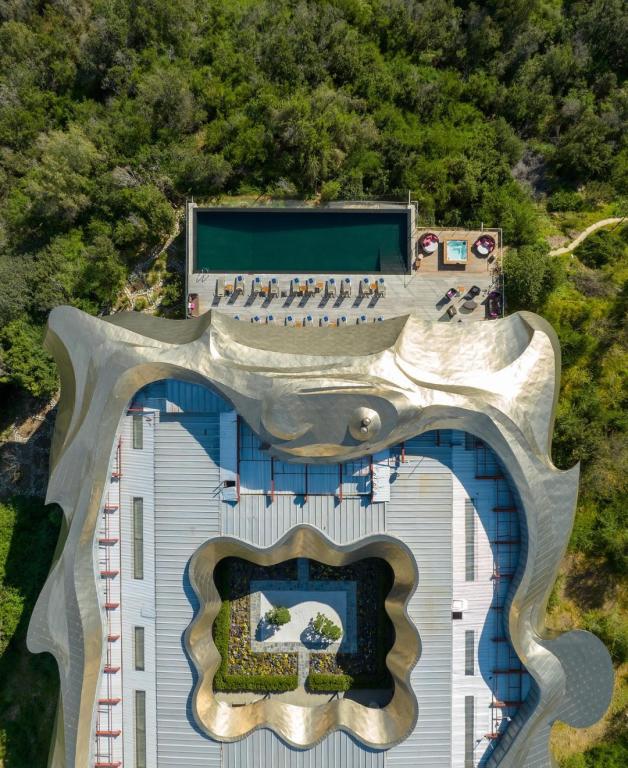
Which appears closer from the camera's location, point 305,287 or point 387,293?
point 305,287

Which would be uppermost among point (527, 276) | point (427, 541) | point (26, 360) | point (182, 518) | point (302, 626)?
point (527, 276)

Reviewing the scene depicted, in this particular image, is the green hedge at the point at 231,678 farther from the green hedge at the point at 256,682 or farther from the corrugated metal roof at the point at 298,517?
the corrugated metal roof at the point at 298,517

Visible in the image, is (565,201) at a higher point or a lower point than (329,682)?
higher

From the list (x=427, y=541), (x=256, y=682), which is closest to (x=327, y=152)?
(x=427, y=541)

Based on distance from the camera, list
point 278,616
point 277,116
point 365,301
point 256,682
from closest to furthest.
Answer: point 278,616, point 256,682, point 277,116, point 365,301

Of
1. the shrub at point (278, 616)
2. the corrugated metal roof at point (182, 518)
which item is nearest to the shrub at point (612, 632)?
the shrub at point (278, 616)

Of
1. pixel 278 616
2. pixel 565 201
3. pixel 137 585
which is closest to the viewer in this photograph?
pixel 137 585

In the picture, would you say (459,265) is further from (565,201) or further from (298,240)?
(298,240)
